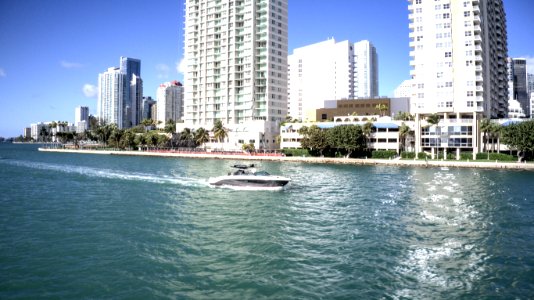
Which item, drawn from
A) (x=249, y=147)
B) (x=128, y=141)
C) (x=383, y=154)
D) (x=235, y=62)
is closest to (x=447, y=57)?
(x=383, y=154)

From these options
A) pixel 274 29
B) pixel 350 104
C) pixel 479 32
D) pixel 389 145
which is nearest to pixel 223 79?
pixel 274 29

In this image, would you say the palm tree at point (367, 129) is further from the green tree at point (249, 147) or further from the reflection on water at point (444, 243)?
the reflection on water at point (444, 243)

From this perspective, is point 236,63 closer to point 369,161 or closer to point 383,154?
point 383,154

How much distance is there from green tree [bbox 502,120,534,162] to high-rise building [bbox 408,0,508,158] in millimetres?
12324

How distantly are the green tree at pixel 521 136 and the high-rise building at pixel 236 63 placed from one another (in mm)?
89645

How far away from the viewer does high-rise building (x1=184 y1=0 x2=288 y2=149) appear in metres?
168

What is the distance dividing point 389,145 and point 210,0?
113646mm

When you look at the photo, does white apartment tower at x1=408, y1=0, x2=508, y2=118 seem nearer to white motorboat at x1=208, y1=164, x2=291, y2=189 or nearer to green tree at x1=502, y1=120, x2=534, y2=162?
green tree at x1=502, y1=120, x2=534, y2=162

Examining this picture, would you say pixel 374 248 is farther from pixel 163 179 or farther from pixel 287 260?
pixel 163 179

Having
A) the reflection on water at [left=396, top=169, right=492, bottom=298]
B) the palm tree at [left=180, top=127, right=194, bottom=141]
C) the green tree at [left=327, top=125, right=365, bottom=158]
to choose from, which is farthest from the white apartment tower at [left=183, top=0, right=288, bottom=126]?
the reflection on water at [left=396, top=169, right=492, bottom=298]

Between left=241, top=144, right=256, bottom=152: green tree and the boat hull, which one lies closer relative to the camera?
the boat hull

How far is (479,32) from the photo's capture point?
115438 mm

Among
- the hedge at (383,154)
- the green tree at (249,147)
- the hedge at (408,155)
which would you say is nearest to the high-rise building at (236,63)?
the green tree at (249,147)

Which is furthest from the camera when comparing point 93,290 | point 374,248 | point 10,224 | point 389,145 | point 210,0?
point 210,0
